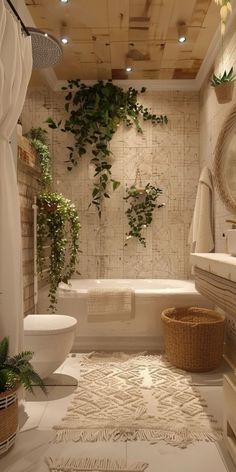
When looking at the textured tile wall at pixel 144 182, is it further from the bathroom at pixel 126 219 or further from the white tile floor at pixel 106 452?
the white tile floor at pixel 106 452

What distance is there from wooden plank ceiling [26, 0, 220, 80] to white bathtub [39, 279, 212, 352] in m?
2.22

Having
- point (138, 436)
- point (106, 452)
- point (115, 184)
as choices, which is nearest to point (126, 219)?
point (115, 184)

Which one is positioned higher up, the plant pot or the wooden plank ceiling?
the wooden plank ceiling

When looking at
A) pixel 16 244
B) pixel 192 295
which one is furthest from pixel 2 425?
pixel 192 295

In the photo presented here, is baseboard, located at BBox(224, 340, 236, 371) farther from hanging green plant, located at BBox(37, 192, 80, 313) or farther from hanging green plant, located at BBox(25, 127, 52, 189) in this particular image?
hanging green plant, located at BBox(25, 127, 52, 189)

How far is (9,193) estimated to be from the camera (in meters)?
2.04

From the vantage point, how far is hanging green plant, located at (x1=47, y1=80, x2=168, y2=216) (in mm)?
3951

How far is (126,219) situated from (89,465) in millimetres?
2731

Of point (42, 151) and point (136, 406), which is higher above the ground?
point (42, 151)

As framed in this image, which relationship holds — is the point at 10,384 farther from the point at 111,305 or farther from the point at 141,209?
the point at 141,209

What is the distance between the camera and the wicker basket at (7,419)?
1.67m

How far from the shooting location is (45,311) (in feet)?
10.9

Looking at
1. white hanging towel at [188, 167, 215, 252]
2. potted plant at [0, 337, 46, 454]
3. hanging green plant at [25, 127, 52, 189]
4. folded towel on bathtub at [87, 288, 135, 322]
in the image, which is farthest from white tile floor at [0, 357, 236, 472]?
hanging green plant at [25, 127, 52, 189]

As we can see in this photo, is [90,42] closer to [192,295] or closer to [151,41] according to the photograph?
[151,41]
